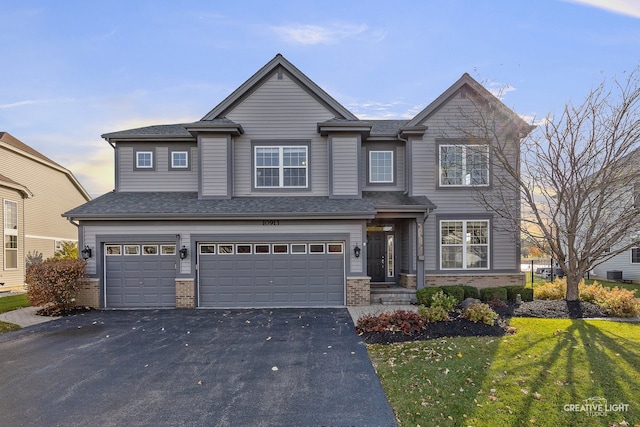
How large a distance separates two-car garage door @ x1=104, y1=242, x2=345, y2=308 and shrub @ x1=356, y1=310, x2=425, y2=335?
11.4 feet

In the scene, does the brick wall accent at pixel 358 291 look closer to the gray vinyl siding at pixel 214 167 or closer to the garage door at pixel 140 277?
the gray vinyl siding at pixel 214 167

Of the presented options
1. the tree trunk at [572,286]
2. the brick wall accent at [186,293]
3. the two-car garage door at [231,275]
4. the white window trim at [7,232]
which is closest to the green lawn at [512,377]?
the tree trunk at [572,286]

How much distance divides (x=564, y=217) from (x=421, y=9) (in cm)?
832

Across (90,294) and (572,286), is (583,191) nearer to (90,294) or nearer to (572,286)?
(572,286)

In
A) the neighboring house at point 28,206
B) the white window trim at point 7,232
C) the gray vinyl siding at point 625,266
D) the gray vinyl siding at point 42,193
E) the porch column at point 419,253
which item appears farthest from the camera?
the gray vinyl siding at point 42,193

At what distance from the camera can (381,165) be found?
14.2 meters

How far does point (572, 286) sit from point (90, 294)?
16311mm

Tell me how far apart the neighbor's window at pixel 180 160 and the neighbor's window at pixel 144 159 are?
0.92m

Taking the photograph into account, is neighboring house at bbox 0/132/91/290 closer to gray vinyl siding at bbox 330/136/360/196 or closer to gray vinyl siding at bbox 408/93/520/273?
gray vinyl siding at bbox 330/136/360/196

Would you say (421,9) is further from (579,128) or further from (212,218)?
(212,218)

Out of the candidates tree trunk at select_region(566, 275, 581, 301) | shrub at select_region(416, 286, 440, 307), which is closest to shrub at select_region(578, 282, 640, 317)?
tree trunk at select_region(566, 275, 581, 301)

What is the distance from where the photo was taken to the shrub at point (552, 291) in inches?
481

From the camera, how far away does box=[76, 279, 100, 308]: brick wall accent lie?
1188 cm

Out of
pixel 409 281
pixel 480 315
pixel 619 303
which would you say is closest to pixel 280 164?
pixel 409 281
